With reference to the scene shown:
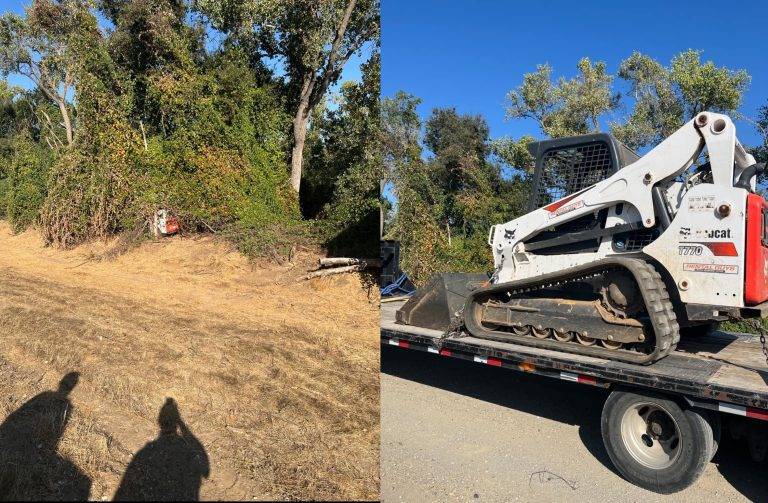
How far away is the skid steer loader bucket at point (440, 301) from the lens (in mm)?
7129

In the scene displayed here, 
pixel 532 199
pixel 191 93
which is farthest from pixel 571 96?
pixel 532 199

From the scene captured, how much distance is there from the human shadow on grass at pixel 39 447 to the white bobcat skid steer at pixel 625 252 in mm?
3925

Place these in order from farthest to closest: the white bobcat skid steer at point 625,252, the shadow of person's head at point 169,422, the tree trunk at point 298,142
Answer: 1. the tree trunk at point 298,142
2. the white bobcat skid steer at point 625,252
3. the shadow of person's head at point 169,422

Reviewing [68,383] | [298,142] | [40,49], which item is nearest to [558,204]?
[68,383]

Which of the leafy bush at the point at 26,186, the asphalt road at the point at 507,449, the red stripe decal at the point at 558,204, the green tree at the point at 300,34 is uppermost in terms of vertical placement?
the green tree at the point at 300,34

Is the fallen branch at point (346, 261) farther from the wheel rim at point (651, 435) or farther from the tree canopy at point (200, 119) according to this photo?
the wheel rim at point (651, 435)

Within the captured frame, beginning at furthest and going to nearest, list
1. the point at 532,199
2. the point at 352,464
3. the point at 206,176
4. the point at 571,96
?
the point at 571,96 → the point at 206,176 → the point at 532,199 → the point at 352,464

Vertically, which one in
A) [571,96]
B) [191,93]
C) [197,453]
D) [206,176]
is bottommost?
[197,453]

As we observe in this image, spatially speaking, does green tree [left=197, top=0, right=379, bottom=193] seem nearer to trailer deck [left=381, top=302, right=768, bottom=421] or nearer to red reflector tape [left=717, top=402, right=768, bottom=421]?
trailer deck [left=381, top=302, right=768, bottom=421]

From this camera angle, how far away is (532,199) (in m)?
7.04

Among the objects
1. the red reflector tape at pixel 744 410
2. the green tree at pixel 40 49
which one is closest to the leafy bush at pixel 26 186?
the green tree at pixel 40 49

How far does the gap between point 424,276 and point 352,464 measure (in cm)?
1336

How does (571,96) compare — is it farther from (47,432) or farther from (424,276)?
(47,432)

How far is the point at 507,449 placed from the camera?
5.43 m
